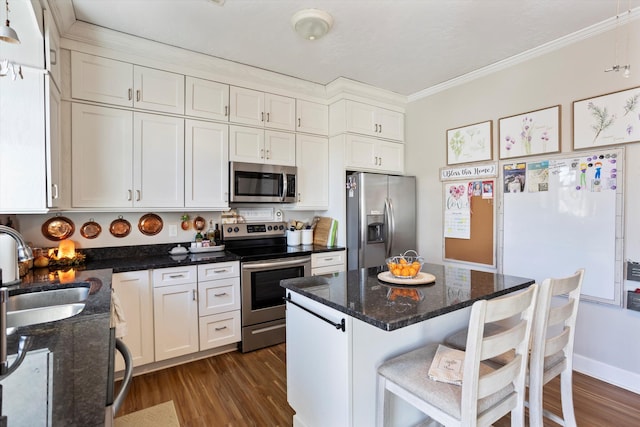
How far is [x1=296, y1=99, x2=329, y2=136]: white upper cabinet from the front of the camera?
3500mm

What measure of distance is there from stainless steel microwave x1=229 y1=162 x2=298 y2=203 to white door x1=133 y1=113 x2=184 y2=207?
0.49m

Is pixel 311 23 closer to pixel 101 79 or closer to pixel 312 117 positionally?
pixel 312 117

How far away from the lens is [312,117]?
11.8 ft

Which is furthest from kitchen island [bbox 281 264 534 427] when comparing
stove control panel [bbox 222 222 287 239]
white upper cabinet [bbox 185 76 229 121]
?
white upper cabinet [bbox 185 76 229 121]

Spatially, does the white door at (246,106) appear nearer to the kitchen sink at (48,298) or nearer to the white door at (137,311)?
the white door at (137,311)

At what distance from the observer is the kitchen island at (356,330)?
1.41 meters

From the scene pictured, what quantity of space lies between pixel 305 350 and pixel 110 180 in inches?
81.6

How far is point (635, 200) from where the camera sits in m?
2.28

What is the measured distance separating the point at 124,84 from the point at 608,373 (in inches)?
174

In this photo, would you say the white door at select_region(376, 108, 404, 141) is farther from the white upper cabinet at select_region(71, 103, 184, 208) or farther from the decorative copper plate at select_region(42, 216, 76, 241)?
the decorative copper plate at select_region(42, 216, 76, 241)

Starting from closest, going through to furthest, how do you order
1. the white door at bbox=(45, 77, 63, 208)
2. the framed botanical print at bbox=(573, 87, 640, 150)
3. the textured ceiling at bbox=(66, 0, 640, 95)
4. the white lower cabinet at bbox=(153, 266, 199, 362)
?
1. the white door at bbox=(45, 77, 63, 208)
2. the textured ceiling at bbox=(66, 0, 640, 95)
3. the framed botanical print at bbox=(573, 87, 640, 150)
4. the white lower cabinet at bbox=(153, 266, 199, 362)

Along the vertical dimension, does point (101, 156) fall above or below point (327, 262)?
above

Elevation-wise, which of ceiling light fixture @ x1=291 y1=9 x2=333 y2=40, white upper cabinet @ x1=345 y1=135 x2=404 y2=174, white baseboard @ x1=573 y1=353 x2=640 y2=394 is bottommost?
white baseboard @ x1=573 y1=353 x2=640 y2=394

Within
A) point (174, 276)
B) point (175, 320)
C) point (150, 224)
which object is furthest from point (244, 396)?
point (150, 224)
